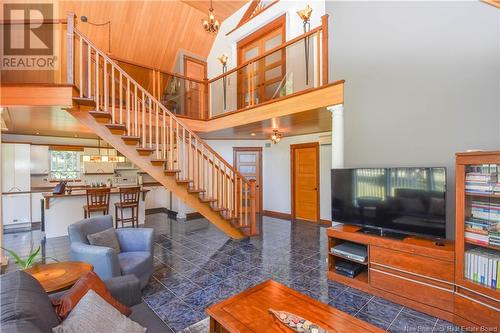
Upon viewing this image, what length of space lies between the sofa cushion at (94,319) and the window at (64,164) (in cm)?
745

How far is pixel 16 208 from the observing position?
5895 millimetres

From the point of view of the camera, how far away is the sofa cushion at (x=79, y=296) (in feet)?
4.84

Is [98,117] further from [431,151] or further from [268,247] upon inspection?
[431,151]

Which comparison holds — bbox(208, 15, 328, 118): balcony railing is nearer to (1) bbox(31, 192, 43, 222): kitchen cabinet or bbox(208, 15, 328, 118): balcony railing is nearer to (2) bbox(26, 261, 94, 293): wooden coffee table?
(2) bbox(26, 261, 94, 293): wooden coffee table

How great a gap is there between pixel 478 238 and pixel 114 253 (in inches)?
140

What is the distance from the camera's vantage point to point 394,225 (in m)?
2.86

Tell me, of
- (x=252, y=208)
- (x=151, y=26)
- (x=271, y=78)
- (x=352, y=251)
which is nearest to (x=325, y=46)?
(x=271, y=78)

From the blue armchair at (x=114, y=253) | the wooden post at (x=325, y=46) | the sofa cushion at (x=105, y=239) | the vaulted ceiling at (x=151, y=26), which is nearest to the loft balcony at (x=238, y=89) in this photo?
the wooden post at (x=325, y=46)

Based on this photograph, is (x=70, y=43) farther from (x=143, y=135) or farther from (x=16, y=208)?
(x=16, y=208)

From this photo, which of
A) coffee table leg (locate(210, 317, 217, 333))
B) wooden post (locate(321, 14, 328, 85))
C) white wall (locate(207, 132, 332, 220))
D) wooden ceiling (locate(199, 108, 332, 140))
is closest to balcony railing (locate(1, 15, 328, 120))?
wooden post (locate(321, 14, 328, 85))

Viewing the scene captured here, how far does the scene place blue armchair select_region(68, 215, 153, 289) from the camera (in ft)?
8.34

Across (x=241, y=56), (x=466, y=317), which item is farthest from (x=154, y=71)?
(x=466, y=317)

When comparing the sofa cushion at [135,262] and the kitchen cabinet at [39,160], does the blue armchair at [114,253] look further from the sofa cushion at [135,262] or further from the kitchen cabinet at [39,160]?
the kitchen cabinet at [39,160]

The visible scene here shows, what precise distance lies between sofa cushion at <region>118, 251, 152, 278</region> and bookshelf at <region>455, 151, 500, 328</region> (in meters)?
3.27
